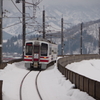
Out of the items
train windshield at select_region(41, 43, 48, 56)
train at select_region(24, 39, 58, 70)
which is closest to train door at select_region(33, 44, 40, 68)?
train at select_region(24, 39, 58, 70)

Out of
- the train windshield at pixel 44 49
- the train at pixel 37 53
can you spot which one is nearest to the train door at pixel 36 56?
the train at pixel 37 53

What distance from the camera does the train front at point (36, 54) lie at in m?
25.1

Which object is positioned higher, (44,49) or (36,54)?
(44,49)

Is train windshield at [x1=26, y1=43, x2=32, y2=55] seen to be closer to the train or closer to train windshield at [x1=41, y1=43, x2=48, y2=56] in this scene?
the train

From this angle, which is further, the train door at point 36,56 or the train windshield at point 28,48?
the train windshield at point 28,48

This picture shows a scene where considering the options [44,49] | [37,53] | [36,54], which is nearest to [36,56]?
[36,54]

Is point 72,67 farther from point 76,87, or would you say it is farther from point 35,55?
point 76,87

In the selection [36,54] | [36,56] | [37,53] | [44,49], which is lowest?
[36,56]

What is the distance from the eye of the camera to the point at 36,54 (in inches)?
988

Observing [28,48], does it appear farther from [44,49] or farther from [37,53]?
[44,49]

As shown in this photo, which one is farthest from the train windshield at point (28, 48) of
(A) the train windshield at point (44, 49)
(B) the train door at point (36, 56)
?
(A) the train windshield at point (44, 49)

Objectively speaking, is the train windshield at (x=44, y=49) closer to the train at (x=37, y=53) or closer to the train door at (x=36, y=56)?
the train at (x=37, y=53)

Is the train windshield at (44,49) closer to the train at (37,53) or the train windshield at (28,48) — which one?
the train at (37,53)

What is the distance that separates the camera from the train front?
988 inches
